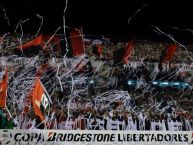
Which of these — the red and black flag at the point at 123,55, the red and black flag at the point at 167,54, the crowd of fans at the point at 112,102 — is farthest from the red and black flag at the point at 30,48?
the red and black flag at the point at 167,54

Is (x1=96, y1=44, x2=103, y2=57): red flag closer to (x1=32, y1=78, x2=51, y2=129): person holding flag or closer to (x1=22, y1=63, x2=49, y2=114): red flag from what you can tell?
(x1=22, y1=63, x2=49, y2=114): red flag

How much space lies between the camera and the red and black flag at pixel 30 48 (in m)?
2.79

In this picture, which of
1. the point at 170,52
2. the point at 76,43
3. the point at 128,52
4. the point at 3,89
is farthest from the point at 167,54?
the point at 3,89

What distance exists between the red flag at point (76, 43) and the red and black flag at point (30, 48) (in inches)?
10.2

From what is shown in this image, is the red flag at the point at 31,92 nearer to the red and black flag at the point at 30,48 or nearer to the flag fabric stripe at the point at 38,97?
the flag fabric stripe at the point at 38,97

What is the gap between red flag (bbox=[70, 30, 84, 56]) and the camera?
2.87 metres

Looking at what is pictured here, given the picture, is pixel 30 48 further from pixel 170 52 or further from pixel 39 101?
pixel 170 52

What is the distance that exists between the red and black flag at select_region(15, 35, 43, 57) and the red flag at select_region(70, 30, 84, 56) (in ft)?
0.85

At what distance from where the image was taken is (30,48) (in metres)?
2.80

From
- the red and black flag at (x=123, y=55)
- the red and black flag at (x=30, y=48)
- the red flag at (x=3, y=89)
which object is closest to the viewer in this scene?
the red flag at (x=3, y=89)

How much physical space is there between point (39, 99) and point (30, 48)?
42 cm

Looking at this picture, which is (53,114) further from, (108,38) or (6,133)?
(108,38)

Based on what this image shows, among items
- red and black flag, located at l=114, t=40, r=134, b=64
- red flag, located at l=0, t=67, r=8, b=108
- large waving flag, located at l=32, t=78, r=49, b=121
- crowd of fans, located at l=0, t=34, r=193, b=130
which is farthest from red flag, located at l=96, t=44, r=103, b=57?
red flag, located at l=0, t=67, r=8, b=108

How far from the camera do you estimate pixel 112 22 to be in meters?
2.93
